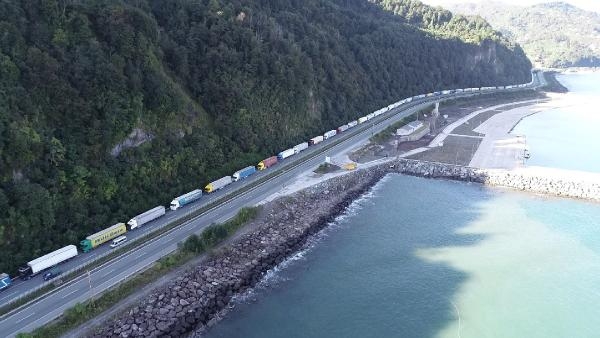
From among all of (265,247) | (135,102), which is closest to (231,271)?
(265,247)

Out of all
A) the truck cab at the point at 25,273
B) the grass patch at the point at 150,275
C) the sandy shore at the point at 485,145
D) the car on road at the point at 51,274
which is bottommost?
the sandy shore at the point at 485,145

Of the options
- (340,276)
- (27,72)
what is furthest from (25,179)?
(340,276)

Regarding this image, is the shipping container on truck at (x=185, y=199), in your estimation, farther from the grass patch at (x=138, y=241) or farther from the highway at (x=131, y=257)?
the grass patch at (x=138, y=241)

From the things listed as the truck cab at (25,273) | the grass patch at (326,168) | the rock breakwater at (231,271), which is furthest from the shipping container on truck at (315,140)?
the truck cab at (25,273)

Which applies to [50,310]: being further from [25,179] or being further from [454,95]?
[454,95]

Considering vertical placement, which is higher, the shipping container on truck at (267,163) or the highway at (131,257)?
the shipping container on truck at (267,163)

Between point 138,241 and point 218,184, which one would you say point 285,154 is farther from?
point 138,241

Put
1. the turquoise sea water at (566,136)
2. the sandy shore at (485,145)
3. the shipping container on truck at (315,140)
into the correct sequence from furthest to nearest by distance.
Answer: the turquoise sea water at (566,136), the shipping container on truck at (315,140), the sandy shore at (485,145)
